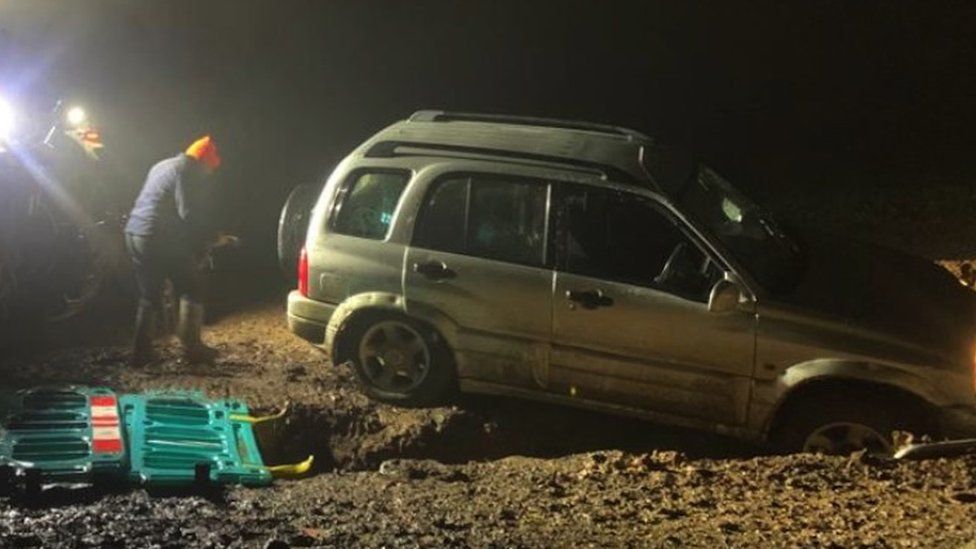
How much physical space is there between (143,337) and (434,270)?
246cm

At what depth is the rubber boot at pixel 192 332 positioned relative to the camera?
7.92m

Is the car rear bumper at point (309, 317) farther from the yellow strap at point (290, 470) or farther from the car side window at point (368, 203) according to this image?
the yellow strap at point (290, 470)

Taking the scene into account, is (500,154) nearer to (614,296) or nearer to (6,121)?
(614,296)

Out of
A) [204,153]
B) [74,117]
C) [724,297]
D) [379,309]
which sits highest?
[74,117]

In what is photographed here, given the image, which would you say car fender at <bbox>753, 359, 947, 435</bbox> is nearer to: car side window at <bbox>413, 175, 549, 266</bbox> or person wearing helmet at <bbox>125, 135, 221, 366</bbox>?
car side window at <bbox>413, 175, 549, 266</bbox>

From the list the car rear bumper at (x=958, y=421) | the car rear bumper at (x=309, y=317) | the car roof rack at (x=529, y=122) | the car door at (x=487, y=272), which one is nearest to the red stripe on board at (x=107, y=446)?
the car rear bumper at (x=309, y=317)

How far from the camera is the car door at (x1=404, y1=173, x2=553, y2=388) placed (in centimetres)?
654

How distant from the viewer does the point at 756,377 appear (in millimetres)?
6109

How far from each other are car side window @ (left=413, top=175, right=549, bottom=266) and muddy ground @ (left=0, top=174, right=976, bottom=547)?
1.05 m

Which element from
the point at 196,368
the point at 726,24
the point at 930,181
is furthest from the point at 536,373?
the point at 726,24

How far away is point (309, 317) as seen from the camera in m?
7.16

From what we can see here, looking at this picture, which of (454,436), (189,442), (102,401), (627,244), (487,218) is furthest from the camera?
(454,436)

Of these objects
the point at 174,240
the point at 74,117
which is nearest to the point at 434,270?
the point at 174,240

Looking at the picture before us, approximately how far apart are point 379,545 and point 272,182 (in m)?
9.53
